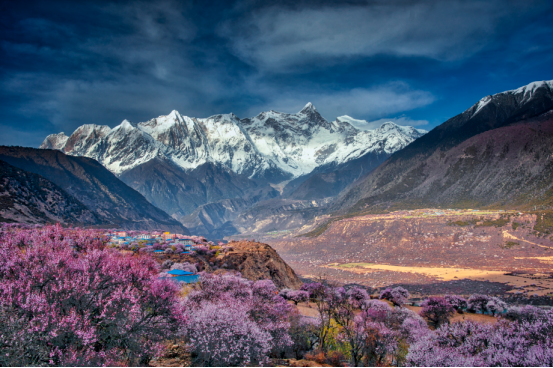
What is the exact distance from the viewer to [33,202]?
105938 millimetres

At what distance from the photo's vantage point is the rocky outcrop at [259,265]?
1780 inches

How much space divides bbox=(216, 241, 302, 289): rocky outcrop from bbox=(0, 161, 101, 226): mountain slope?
2756 inches

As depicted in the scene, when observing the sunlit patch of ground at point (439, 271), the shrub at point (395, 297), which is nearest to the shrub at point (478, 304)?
the shrub at point (395, 297)

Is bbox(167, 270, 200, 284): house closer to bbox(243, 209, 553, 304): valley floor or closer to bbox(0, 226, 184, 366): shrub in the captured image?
bbox(0, 226, 184, 366): shrub

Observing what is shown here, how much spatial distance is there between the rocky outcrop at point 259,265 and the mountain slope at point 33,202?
70.0 m

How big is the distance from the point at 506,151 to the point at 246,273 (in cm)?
18641

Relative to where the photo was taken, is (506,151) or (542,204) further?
(506,151)

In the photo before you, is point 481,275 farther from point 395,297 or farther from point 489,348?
point 489,348

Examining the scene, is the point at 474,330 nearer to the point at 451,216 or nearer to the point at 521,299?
the point at 521,299

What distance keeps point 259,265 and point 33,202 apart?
98292 mm

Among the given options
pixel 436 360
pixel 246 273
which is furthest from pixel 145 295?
pixel 246 273

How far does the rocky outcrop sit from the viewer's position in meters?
45.2

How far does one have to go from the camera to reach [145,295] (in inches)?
506

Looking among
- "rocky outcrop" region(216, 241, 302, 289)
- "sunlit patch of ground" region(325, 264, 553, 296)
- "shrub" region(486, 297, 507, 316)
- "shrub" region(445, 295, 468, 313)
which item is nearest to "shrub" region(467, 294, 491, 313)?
"shrub" region(486, 297, 507, 316)
